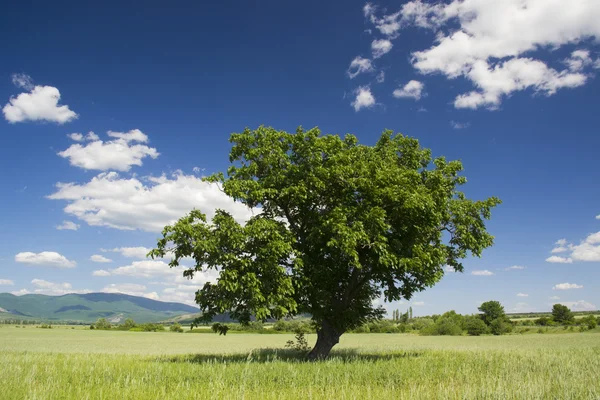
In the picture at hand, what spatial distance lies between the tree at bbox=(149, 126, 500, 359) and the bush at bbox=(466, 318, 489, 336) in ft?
235

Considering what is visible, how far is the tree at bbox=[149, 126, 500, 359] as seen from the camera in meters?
19.0

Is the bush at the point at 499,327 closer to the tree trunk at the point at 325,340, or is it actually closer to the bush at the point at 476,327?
the bush at the point at 476,327

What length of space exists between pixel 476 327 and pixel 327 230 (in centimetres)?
7990

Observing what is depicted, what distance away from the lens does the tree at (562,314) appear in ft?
313

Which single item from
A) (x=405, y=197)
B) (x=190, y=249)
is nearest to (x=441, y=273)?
(x=405, y=197)

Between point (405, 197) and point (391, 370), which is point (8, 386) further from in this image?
point (405, 197)

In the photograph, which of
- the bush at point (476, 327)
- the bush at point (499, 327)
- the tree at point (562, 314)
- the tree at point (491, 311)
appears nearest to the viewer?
the bush at point (476, 327)

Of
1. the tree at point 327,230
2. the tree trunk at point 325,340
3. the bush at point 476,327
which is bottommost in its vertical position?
the bush at point 476,327

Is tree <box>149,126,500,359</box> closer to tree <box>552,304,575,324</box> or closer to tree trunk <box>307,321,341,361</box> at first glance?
tree trunk <box>307,321,341,361</box>

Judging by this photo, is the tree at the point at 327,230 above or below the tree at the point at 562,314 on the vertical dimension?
above

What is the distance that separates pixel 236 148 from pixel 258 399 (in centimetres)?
1539

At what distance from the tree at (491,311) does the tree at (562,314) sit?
16892mm

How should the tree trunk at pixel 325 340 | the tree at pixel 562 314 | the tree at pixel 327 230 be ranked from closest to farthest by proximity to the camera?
the tree at pixel 327 230
the tree trunk at pixel 325 340
the tree at pixel 562 314

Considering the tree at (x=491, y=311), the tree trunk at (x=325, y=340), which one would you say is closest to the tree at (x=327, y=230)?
the tree trunk at (x=325, y=340)
